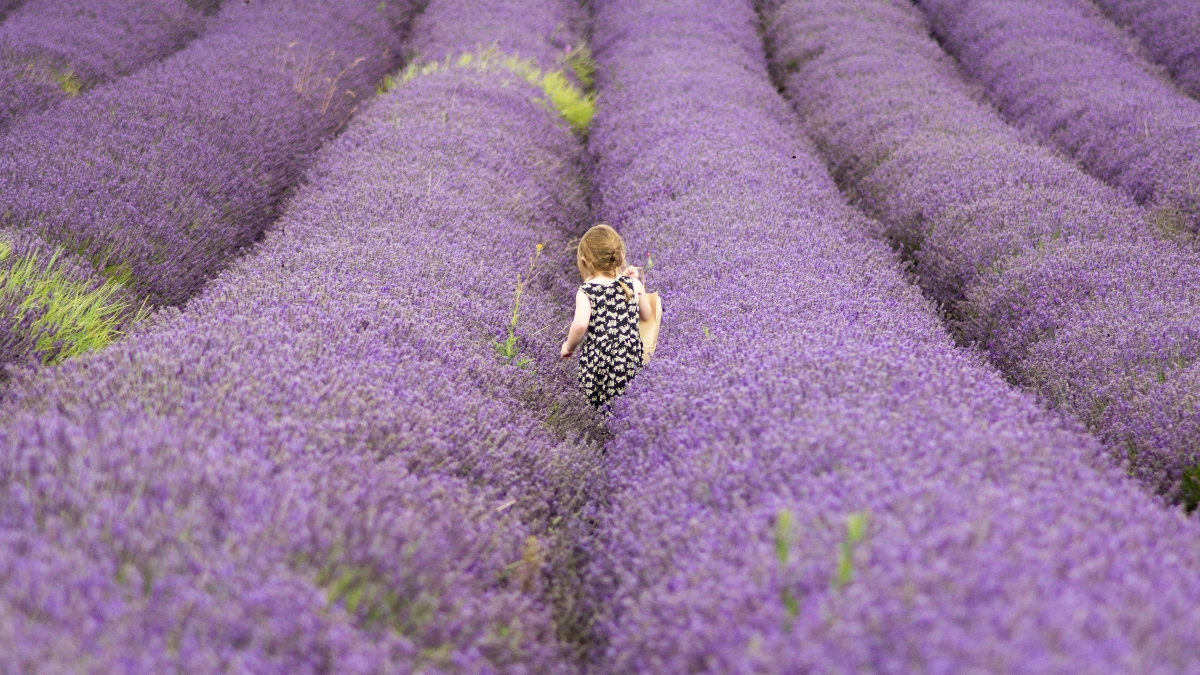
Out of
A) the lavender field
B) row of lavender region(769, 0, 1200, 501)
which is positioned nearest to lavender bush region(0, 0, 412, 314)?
the lavender field

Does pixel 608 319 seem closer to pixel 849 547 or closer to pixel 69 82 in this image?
pixel 849 547

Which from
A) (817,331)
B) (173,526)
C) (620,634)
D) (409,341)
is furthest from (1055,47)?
(173,526)

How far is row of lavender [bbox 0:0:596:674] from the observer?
1.33 m

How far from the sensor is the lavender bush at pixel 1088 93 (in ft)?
17.3

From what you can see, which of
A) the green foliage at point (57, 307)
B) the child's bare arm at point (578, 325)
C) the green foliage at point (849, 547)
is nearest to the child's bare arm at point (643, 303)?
the child's bare arm at point (578, 325)

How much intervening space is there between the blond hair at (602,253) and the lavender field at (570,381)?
0.40 metres

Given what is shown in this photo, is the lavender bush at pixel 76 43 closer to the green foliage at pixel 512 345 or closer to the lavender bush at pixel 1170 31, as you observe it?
the green foliage at pixel 512 345

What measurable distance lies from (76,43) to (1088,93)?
9.92 m

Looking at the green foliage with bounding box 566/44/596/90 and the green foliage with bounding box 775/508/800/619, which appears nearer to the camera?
the green foliage with bounding box 775/508/800/619

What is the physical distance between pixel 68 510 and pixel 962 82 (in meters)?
9.62

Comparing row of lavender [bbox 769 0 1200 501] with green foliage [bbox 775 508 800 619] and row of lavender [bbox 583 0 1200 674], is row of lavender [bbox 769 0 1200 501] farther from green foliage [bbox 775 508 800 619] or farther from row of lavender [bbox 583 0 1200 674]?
green foliage [bbox 775 508 800 619]

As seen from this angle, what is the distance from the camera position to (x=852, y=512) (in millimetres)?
1666

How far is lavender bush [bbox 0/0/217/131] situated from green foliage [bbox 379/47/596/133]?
2.60 meters

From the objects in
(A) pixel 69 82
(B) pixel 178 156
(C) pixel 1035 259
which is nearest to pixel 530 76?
(B) pixel 178 156
